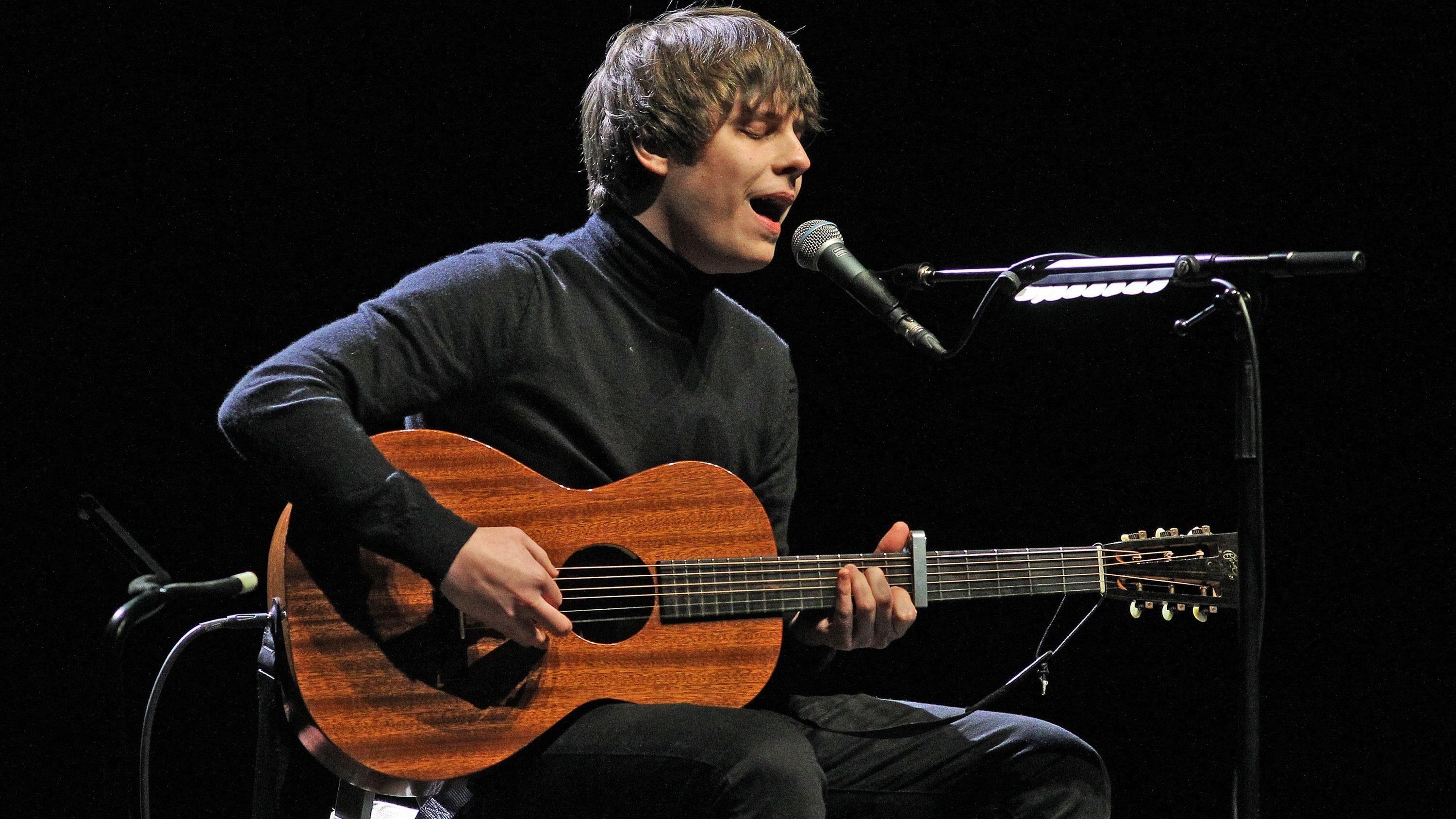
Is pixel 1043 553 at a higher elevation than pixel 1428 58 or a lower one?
lower

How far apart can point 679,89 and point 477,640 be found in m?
1.24

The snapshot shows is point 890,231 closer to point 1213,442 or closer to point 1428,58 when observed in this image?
point 1213,442

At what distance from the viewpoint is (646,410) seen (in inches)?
91.8

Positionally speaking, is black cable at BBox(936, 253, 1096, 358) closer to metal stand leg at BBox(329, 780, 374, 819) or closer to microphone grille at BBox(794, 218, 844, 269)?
microphone grille at BBox(794, 218, 844, 269)

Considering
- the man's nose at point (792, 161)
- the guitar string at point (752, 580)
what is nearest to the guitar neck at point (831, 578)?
the guitar string at point (752, 580)

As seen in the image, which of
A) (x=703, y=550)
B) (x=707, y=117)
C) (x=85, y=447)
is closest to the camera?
(x=703, y=550)

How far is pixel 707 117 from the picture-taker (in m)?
2.41

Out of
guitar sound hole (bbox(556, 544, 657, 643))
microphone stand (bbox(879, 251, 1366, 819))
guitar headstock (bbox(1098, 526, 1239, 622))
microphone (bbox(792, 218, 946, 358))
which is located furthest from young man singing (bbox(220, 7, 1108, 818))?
microphone stand (bbox(879, 251, 1366, 819))

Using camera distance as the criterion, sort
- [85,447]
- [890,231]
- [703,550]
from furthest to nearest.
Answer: [890,231]
[85,447]
[703,550]

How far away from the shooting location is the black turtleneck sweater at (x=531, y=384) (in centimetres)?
182

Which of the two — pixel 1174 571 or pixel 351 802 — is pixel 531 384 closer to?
pixel 351 802

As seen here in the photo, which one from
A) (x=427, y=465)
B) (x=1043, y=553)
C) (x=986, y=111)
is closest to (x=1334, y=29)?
(x=986, y=111)

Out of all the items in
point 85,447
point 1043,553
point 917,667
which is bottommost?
point 917,667

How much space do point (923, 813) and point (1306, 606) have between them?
1782mm
